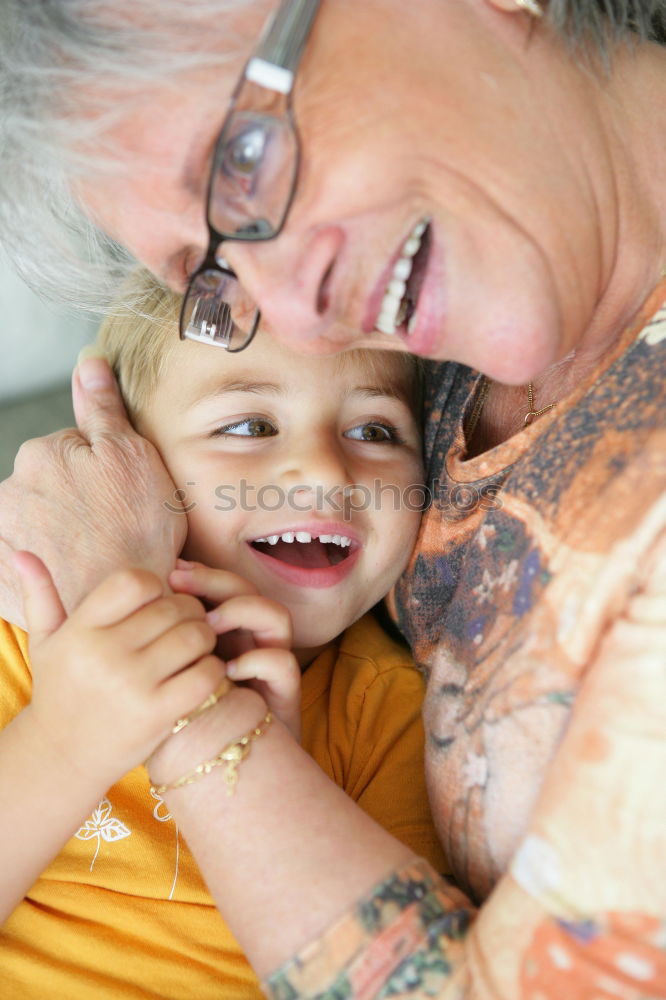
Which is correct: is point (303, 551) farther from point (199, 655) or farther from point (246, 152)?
point (246, 152)

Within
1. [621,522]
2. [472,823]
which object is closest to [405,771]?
[472,823]

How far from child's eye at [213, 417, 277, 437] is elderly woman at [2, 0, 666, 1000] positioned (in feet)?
1.29

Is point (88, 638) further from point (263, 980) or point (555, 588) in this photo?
point (555, 588)

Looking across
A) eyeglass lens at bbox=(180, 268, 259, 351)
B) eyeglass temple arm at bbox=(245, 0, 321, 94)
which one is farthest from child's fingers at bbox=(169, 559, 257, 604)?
eyeglass temple arm at bbox=(245, 0, 321, 94)

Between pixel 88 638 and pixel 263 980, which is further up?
pixel 88 638

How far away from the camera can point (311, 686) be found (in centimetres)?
174

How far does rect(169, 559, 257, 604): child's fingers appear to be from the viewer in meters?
1.28

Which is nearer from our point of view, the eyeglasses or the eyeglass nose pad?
the eyeglasses

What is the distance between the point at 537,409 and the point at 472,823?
0.64 m

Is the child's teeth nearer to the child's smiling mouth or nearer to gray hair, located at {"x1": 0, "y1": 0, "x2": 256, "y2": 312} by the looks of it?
gray hair, located at {"x1": 0, "y1": 0, "x2": 256, "y2": 312}

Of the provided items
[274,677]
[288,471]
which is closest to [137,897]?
[274,677]

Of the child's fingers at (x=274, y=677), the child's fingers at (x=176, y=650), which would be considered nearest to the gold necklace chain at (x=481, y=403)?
the child's fingers at (x=274, y=677)

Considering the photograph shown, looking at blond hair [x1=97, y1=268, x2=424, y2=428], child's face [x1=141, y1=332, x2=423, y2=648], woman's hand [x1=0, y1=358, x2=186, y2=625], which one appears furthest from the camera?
blond hair [x1=97, y1=268, x2=424, y2=428]

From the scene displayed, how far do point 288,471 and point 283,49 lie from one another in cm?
71
